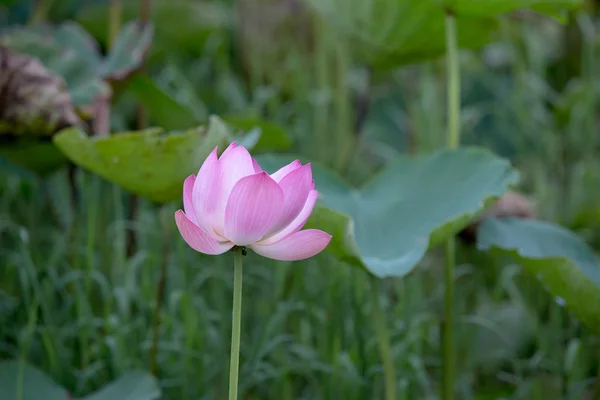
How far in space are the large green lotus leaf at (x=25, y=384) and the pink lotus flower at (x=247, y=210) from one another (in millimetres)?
440

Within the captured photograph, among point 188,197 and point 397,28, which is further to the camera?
point 397,28

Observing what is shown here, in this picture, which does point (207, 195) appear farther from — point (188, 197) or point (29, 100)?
Answer: point (29, 100)

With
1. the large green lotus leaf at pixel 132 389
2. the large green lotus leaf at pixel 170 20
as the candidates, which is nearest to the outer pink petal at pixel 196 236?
the large green lotus leaf at pixel 132 389

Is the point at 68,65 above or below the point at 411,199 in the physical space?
above

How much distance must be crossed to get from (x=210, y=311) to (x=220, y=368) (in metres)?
0.19

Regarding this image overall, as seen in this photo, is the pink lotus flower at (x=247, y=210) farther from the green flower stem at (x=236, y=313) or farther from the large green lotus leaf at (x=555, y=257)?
the large green lotus leaf at (x=555, y=257)

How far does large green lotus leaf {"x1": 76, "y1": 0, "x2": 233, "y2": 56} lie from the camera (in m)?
1.78

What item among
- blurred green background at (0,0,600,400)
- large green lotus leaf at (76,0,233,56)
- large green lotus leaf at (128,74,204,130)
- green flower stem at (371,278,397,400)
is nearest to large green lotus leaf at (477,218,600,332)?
blurred green background at (0,0,600,400)

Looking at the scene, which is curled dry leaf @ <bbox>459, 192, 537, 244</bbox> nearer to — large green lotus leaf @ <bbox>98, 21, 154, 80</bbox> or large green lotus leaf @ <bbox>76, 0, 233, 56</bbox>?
large green lotus leaf @ <bbox>98, 21, 154, 80</bbox>

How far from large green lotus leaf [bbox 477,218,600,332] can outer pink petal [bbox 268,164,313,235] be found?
42 centimetres

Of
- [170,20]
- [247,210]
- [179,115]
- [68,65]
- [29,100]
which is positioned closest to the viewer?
[247,210]

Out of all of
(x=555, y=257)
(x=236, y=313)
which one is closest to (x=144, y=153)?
(x=236, y=313)

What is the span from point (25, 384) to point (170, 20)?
122 centimetres

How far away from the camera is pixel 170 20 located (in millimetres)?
1829
